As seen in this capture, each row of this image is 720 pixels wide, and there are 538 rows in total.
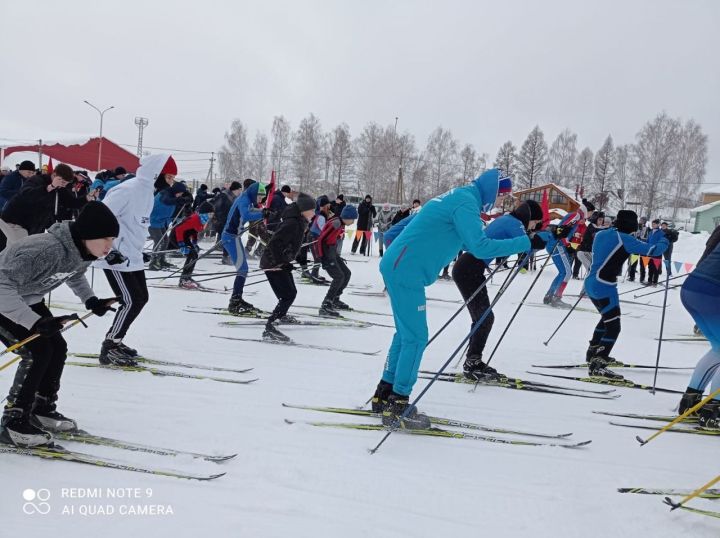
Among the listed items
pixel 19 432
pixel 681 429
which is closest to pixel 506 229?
pixel 681 429

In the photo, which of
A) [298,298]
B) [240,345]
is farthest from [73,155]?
[240,345]

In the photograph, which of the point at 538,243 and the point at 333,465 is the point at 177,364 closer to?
the point at 333,465

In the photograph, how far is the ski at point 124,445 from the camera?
304 centimetres

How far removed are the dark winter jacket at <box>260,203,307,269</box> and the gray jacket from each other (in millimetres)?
3252

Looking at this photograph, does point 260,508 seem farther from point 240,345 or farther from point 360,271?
point 360,271

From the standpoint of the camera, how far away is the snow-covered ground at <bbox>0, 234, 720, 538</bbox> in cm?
255

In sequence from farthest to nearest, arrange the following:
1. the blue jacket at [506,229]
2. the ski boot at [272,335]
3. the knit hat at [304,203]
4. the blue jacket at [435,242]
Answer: the knit hat at [304,203] → the ski boot at [272,335] → the blue jacket at [506,229] → the blue jacket at [435,242]

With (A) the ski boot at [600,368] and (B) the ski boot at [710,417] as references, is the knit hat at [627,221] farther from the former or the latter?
(B) the ski boot at [710,417]

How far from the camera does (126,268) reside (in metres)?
4.77

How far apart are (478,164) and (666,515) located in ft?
212

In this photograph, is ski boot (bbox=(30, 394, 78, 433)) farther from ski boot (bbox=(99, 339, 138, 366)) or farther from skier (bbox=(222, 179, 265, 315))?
skier (bbox=(222, 179, 265, 315))

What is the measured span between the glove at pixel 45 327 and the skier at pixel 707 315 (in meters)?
4.48

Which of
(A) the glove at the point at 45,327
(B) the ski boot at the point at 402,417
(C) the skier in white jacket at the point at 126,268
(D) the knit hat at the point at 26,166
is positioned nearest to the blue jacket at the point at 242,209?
(C) the skier in white jacket at the point at 126,268

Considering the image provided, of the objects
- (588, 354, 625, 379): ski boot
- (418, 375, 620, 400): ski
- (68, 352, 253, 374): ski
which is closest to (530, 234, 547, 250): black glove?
(418, 375, 620, 400): ski
